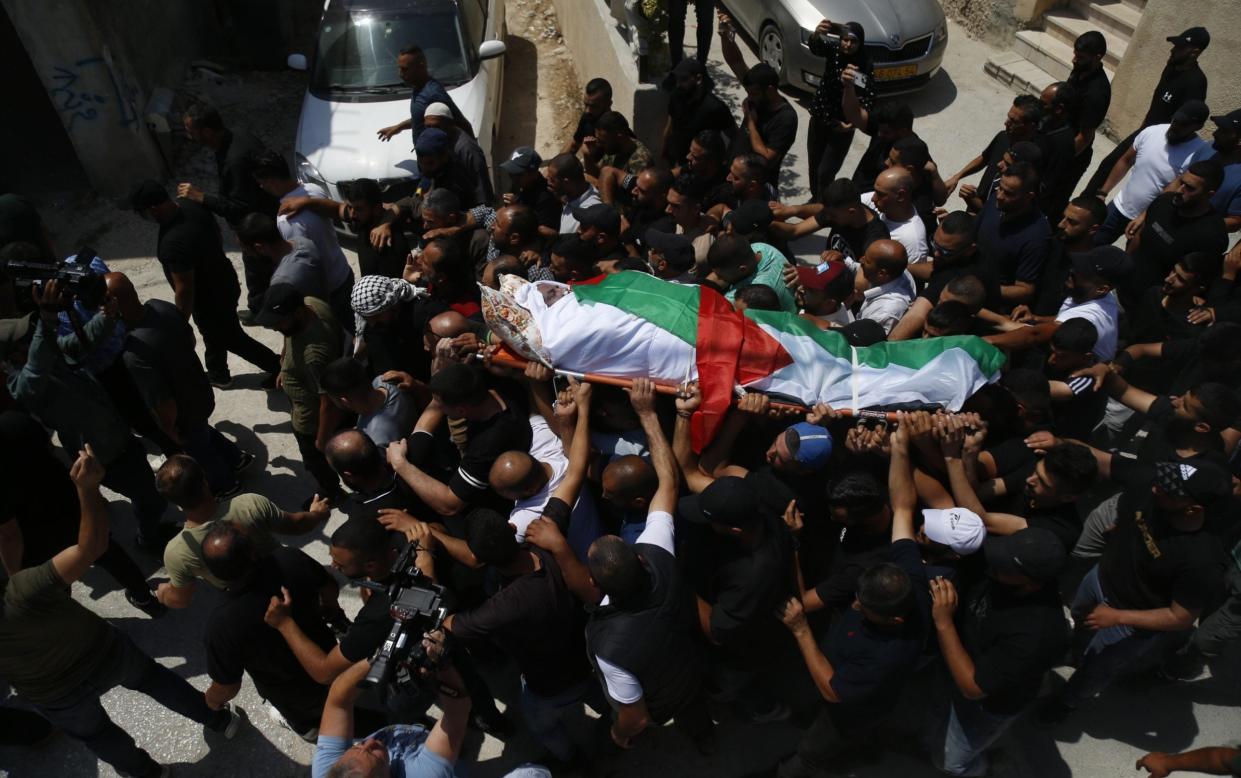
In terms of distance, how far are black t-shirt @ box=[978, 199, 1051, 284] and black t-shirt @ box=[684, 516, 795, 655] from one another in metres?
2.51

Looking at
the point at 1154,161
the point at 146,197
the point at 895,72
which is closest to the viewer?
the point at 146,197

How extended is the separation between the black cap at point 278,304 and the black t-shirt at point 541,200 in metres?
1.85

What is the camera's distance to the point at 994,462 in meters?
3.86

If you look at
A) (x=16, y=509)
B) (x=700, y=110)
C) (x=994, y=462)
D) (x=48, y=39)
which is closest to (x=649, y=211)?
(x=700, y=110)

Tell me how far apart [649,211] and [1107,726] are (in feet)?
13.0

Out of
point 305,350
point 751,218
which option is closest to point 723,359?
point 751,218

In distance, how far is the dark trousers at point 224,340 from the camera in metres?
5.65

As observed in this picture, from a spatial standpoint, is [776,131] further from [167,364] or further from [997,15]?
[997,15]

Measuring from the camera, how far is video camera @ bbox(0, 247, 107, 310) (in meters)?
4.20

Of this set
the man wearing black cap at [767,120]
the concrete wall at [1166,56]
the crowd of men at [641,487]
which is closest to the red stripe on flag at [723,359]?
the crowd of men at [641,487]

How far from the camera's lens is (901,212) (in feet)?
16.8

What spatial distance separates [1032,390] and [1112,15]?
826cm

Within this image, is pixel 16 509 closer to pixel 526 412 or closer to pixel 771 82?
pixel 526 412

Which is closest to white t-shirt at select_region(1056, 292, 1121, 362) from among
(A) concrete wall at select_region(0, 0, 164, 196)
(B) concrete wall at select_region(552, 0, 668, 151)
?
(B) concrete wall at select_region(552, 0, 668, 151)
